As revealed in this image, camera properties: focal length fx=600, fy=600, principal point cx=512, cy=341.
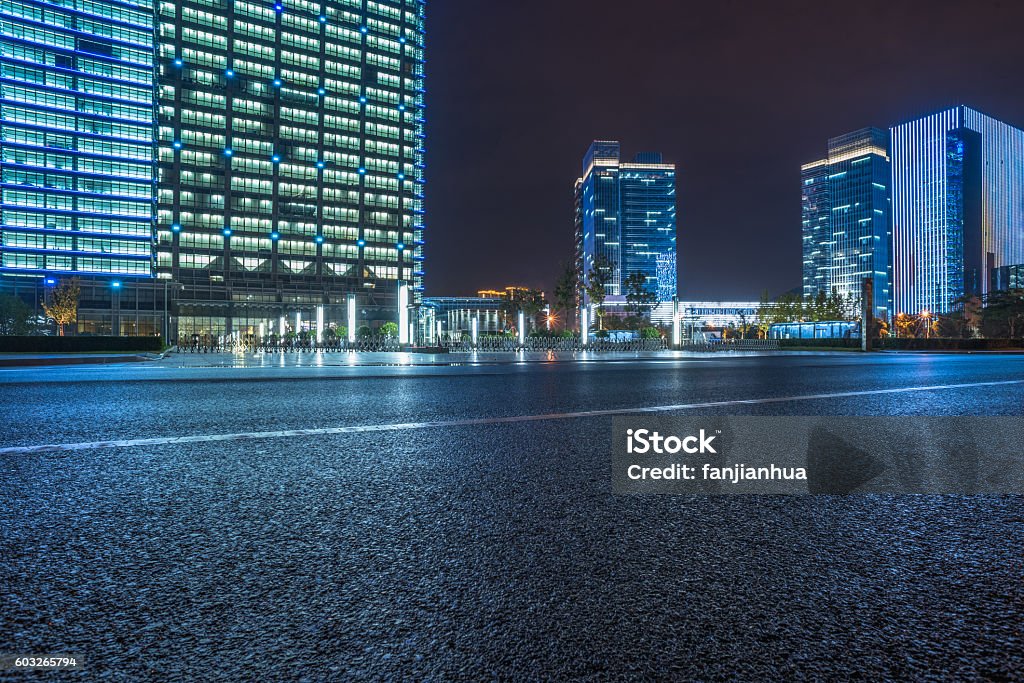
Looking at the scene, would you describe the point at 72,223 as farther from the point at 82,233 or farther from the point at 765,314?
the point at 765,314

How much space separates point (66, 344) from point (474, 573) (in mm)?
40955

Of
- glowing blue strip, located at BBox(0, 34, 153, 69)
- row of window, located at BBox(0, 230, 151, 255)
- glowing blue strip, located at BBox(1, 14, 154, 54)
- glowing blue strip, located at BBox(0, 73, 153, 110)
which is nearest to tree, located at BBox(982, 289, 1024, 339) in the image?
row of window, located at BBox(0, 230, 151, 255)

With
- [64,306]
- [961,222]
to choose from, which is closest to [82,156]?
[64,306]

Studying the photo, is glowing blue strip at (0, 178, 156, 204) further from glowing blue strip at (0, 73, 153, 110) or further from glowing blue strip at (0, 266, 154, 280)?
glowing blue strip at (0, 73, 153, 110)

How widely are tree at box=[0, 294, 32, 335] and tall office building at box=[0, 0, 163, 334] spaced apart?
17.1m

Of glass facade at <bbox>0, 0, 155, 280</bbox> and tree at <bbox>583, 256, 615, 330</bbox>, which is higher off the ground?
glass facade at <bbox>0, 0, 155, 280</bbox>

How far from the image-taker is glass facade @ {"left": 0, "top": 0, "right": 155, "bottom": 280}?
2948 inches

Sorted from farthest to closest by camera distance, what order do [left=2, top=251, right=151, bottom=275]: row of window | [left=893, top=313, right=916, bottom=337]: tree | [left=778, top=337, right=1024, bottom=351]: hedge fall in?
[left=893, top=313, right=916, bottom=337]: tree
[left=2, top=251, right=151, bottom=275]: row of window
[left=778, top=337, right=1024, bottom=351]: hedge

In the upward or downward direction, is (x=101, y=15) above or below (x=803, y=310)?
above

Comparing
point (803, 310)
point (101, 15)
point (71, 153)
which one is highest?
point (101, 15)

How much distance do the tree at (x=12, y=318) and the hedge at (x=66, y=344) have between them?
24.5 meters

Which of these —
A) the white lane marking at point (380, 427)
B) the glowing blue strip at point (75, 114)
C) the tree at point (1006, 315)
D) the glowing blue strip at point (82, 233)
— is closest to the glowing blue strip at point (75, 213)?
the glowing blue strip at point (82, 233)

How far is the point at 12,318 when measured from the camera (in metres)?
55.2

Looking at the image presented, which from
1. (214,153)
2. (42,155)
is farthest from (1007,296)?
(42,155)
